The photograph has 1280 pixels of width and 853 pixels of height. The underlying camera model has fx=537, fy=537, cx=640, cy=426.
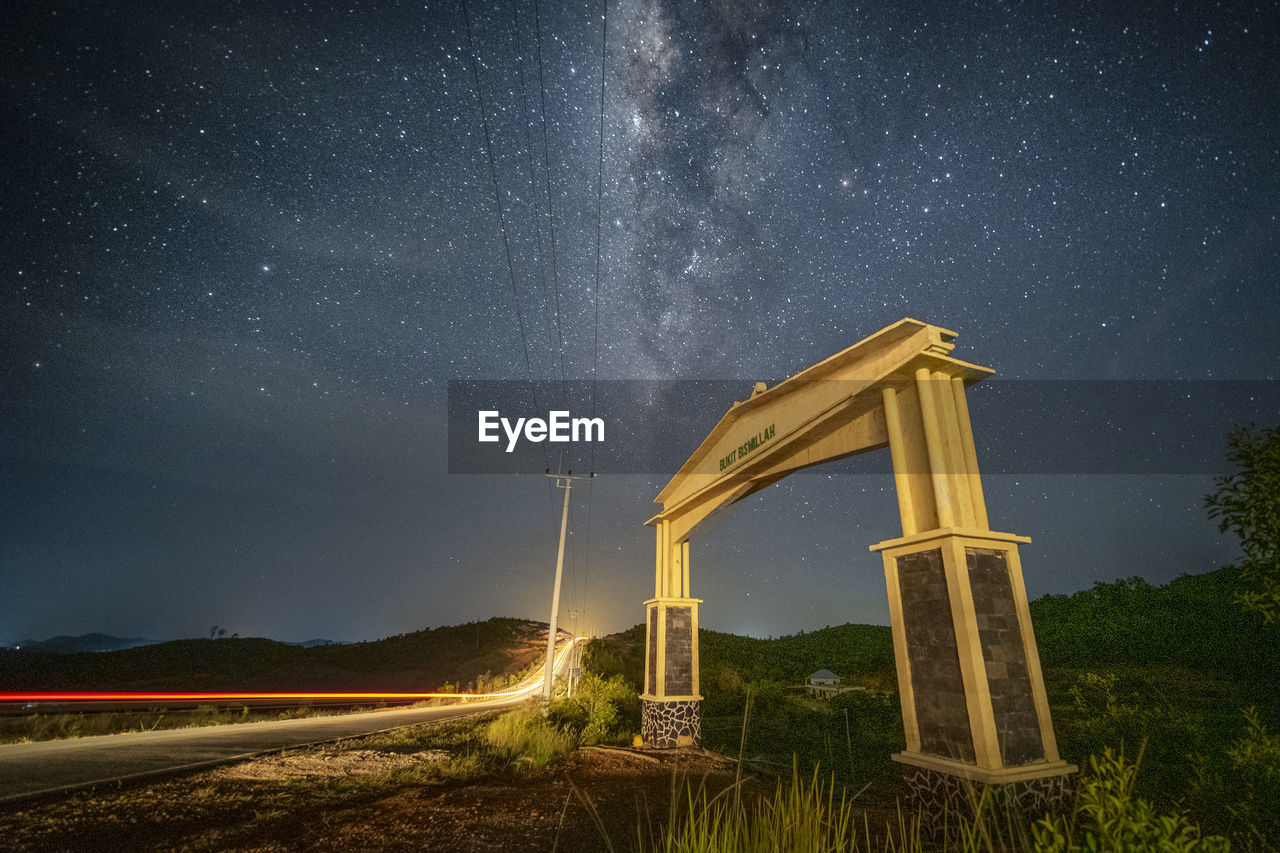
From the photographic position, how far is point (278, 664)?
162 ft

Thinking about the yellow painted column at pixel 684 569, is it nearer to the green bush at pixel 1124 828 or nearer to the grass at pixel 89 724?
the green bush at pixel 1124 828

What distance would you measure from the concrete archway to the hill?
1702 inches

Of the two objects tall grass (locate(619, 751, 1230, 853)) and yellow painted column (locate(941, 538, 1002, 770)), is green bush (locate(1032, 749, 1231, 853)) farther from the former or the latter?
yellow painted column (locate(941, 538, 1002, 770))

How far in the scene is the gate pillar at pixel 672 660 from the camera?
1248 cm

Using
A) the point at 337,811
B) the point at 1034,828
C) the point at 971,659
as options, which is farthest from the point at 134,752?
the point at 971,659

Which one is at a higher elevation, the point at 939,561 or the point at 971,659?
the point at 939,561

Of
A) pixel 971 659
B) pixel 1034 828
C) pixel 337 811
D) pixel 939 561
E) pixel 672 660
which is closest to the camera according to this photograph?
pixel 1034 828

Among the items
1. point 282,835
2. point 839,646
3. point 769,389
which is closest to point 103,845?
point 282,835

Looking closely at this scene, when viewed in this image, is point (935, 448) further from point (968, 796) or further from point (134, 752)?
point (134, 752)

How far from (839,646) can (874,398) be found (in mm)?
28882

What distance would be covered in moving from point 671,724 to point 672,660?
136 cm

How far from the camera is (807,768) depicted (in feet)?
33.9

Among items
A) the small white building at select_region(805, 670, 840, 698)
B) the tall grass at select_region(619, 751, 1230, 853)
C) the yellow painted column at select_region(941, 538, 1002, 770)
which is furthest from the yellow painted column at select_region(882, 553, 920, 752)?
the small white building at select_region(805, 670, 840, 698)

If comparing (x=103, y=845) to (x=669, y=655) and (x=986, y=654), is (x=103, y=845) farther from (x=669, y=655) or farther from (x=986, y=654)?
(x=669, y=655)
